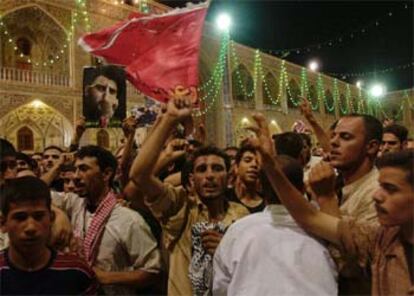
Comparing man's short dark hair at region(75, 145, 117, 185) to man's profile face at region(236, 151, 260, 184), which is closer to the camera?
man's short dark hair at region(75, 145, 117, 185)

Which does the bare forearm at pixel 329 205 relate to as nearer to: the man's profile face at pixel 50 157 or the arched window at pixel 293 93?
the man's profile face at pixel 50 157

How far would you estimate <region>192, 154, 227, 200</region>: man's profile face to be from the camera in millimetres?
2699

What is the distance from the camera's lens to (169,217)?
2.65 metres

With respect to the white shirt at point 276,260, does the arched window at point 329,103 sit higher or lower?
higher

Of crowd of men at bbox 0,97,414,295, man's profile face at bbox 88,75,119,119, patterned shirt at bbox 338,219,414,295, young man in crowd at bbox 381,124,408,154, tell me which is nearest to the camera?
patterned shirt at bbox 338,219,414,295

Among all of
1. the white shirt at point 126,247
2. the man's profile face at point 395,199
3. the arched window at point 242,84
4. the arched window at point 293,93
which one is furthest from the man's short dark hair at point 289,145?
the arched window at point 293,93

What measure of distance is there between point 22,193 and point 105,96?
411cm

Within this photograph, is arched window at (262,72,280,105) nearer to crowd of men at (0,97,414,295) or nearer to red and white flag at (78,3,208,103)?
red and white flag at (78,3,208,103)

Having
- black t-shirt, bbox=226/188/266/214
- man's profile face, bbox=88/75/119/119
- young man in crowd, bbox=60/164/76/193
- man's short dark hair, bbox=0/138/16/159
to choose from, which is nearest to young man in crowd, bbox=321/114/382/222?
black t-shirt, bbox=226/188/266/214

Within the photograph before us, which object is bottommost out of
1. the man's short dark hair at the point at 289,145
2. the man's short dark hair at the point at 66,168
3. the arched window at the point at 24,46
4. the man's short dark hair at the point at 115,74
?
the man's short dark hair at the point at 66,168

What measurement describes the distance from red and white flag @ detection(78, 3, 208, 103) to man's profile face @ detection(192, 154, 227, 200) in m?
1.54

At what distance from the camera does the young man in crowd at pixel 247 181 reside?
3.35 meters

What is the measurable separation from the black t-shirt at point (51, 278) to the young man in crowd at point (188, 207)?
528mm

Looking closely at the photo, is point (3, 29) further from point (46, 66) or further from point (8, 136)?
point (8, 136)
